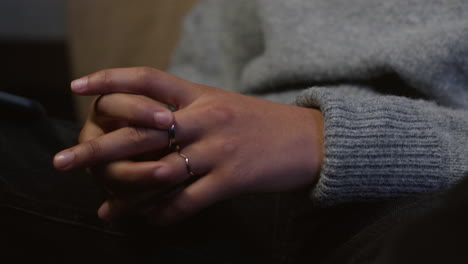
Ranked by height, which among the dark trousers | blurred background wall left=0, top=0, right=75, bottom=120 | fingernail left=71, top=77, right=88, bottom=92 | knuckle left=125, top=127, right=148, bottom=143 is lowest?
blurred background wall left=0, top=0, right=75, bottom=120

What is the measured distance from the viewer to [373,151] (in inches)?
15.7

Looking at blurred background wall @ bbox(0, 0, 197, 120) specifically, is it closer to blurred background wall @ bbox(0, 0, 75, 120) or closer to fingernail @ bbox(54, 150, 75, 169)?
blurred background wall @ bbox(0, 0, 75, 120)

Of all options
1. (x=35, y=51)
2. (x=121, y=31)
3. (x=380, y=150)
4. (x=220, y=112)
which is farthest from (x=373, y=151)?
(x=35, y=51)

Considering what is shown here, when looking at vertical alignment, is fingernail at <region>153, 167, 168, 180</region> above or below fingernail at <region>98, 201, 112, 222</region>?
above

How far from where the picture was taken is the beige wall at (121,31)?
3.59 ft

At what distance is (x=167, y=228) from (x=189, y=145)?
9 cm

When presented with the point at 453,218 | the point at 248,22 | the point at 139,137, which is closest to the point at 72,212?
the point at 139,137

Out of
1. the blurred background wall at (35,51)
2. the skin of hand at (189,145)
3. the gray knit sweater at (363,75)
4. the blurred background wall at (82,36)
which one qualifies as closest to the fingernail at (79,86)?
the skin of hand at (189,145)

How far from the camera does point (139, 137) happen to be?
0.38 m

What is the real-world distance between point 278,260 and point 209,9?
0.55 metres

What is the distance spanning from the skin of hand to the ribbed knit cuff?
1.0 inches

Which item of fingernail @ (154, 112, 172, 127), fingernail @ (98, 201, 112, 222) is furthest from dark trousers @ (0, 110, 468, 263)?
fingernail @ (154, 112, 172, 127)

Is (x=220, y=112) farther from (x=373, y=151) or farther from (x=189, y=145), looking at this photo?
(x=373, y=151)

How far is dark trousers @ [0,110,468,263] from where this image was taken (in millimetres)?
392
